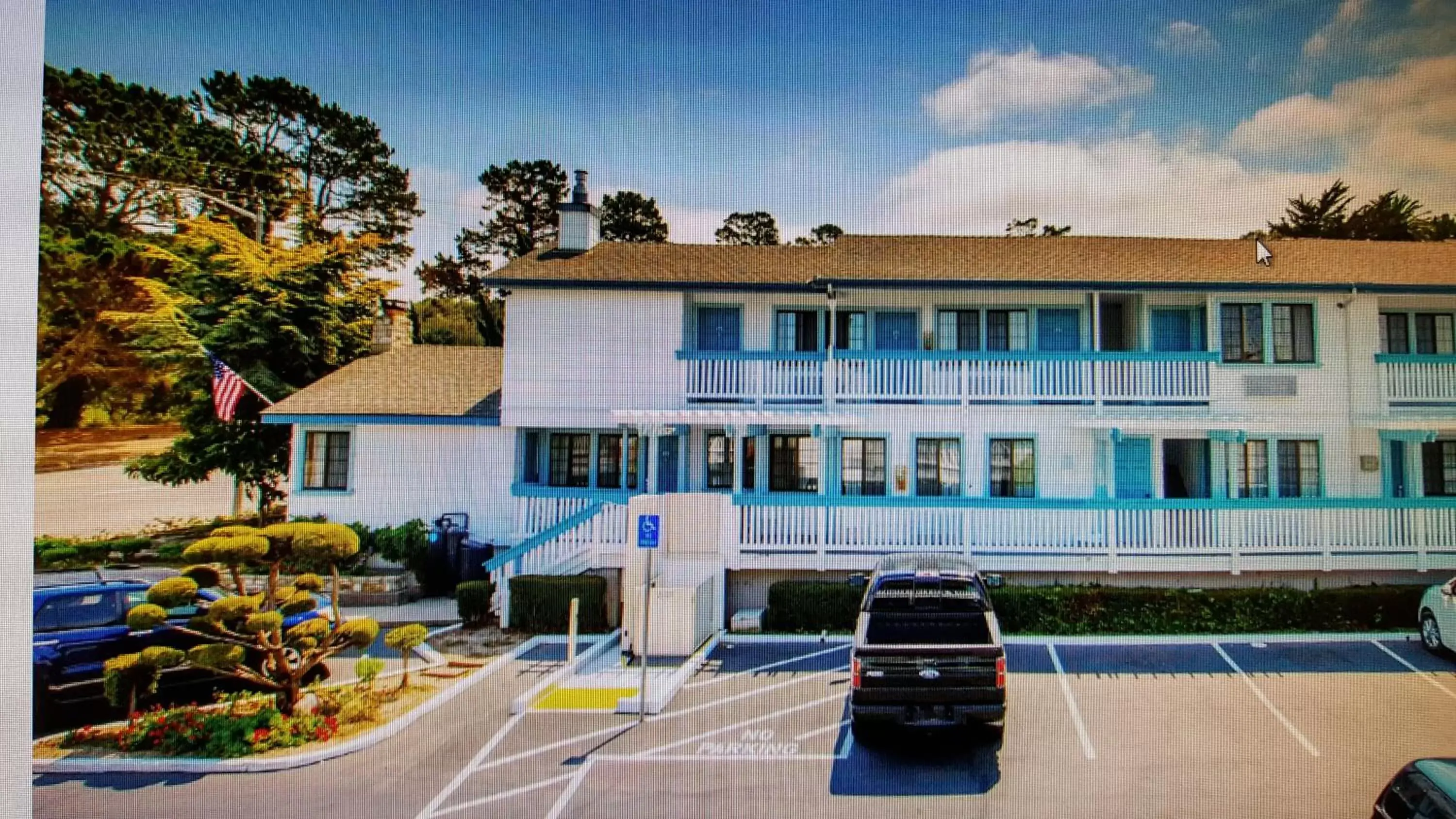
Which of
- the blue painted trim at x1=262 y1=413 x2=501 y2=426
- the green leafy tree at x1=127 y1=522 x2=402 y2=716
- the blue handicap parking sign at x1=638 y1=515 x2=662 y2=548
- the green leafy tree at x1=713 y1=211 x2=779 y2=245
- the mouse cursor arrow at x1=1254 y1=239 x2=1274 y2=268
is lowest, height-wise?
the green leafy tree at x1=127 y1=522 x2=402 y2=716

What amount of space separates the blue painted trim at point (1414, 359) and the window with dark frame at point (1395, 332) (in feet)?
1.87

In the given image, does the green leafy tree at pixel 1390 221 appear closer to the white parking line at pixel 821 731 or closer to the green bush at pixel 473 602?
the white parking line at pixel 821 731

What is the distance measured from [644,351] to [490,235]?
31.0 feet

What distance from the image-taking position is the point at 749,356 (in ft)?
30.1

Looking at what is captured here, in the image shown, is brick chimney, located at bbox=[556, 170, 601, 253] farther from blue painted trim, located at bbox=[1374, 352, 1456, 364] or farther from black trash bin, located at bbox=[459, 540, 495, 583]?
blue painted trim, located at bbox=[1374, 352, 1456, 364]

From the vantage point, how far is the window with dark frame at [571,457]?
10.1m

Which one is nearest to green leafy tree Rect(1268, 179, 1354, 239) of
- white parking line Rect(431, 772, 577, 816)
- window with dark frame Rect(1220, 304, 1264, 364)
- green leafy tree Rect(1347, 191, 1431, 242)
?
green leafy tree Rect(1347, 191, 1431, 242)

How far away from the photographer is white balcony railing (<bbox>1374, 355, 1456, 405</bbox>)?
27.7 feet

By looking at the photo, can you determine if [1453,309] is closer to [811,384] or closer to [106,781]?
[811,384]

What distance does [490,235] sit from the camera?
1719 cm

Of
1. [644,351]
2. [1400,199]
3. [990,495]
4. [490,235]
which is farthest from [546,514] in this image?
[490,235]

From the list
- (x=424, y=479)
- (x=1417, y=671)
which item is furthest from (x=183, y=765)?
(x=1417, y=671)

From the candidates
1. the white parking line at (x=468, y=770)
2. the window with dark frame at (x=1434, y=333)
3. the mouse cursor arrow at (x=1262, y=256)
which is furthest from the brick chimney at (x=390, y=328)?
the window with dark frame at (x=1434, y=333)

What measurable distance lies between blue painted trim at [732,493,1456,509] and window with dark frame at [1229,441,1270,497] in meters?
1.09
